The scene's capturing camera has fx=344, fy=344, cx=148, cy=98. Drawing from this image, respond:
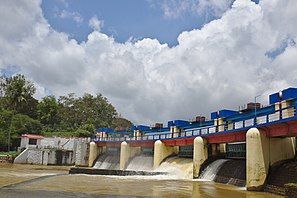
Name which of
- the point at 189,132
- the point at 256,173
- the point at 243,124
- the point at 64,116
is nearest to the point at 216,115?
the point at 189,132

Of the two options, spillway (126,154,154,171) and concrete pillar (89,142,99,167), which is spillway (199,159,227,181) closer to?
spillway (126,154,154,171)

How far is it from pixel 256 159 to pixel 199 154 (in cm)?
1063

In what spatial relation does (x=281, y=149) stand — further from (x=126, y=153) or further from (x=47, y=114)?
(x=47, y=114)

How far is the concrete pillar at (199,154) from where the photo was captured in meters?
32.4

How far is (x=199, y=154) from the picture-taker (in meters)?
32.8

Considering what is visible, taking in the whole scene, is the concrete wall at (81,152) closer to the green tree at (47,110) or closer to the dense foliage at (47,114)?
the dense foliage at (47,114)

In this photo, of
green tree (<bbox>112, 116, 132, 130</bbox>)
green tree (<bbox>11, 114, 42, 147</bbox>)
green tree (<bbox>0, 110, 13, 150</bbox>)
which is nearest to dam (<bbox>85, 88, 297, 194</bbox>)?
green tree (<bbox>0, 110, 13, 150</bbox>)

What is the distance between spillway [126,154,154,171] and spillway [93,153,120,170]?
4.34 m

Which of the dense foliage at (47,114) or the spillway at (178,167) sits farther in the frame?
the dense foliage at (47,114)

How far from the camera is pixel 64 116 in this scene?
96.1 meters

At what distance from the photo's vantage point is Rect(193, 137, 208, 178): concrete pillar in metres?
32.4

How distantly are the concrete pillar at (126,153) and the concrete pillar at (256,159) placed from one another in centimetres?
3001

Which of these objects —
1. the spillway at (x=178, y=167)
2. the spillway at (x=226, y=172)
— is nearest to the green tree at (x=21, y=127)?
the spillway at (x=178, y=167)

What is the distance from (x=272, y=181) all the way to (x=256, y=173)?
1.08 m
